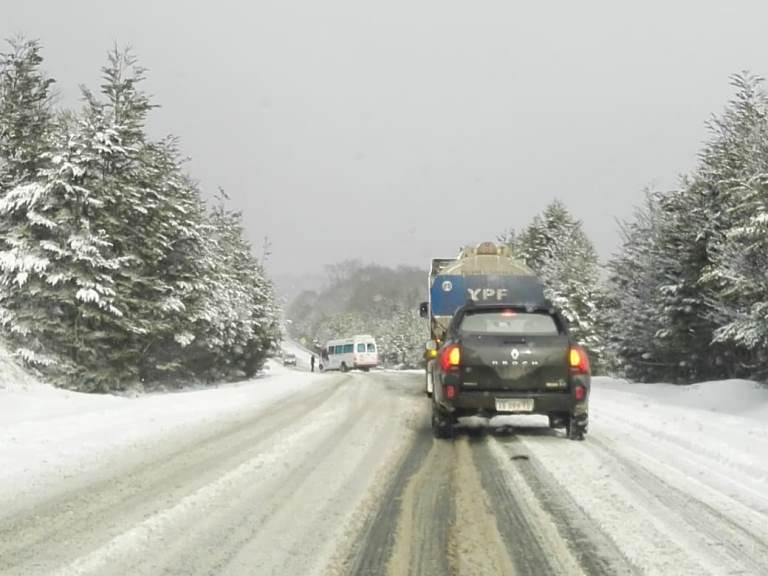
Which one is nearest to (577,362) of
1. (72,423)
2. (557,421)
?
(557,421)

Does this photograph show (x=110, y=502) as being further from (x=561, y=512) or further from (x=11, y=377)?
(x=11, y=377)

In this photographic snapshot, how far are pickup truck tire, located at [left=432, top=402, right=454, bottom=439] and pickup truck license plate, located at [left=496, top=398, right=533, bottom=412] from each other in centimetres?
81

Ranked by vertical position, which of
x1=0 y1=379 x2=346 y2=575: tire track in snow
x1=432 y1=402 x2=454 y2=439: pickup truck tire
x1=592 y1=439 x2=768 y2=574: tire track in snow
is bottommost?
x1=0 y1=379 x2=346 y2=575: tire track in snow

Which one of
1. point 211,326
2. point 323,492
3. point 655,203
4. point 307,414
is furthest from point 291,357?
point 323,492

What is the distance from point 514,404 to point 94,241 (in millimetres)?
15981

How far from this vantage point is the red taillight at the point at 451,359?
8.52m

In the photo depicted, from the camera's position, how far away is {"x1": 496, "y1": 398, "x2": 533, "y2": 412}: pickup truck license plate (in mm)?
8391

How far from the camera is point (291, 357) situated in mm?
114188

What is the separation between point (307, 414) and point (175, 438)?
3805 mm

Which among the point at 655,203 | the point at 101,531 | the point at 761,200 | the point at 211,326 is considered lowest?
the point at 101,531

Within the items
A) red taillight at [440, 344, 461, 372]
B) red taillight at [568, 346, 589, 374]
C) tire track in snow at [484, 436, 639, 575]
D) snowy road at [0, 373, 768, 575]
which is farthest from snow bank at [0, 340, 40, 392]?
red taillight at [568, 346, 589, 374]

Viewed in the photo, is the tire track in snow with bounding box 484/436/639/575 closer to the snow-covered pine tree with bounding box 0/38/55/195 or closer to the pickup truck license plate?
the pickup truck license plate

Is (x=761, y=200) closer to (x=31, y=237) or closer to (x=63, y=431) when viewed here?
(x=63, y=431)

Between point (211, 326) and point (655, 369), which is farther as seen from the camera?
point (211, 326)
